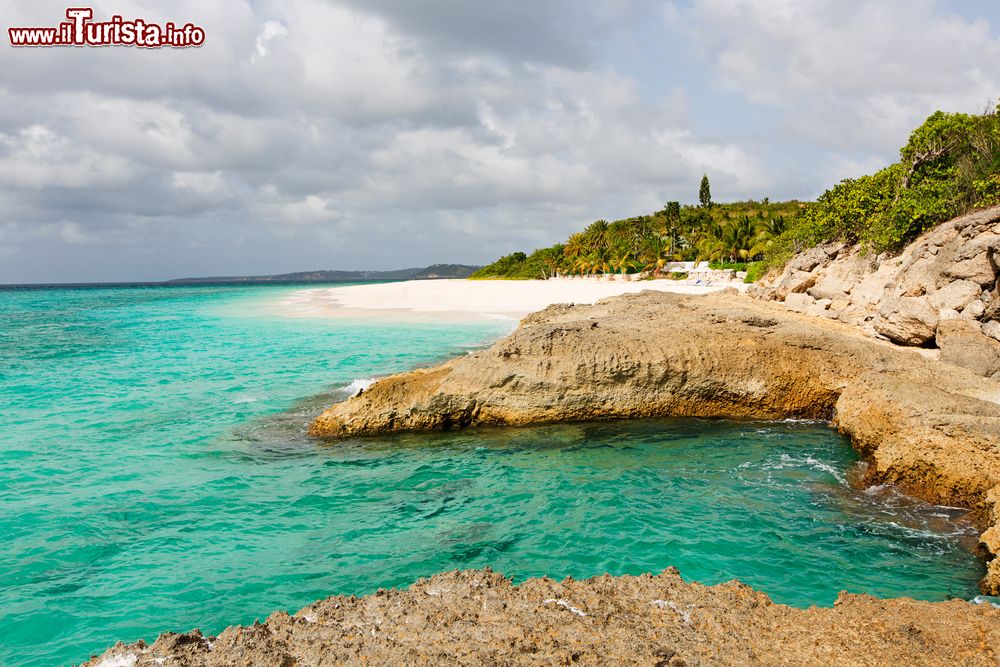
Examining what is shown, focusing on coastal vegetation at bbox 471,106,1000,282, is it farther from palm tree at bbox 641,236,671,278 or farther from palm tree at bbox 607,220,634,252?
palm tree at bbox 607,220,634,252

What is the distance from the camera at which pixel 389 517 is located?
7492 millimetres

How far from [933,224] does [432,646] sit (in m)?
22.0

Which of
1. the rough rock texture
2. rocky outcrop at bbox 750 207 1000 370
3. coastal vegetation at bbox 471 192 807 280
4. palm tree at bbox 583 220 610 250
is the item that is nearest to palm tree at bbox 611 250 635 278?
coastal vegetation at bbox 471 192 807 280

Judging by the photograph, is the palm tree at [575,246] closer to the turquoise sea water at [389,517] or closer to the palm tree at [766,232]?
the palm tree at [766,232]

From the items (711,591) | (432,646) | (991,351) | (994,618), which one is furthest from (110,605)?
(991,351)

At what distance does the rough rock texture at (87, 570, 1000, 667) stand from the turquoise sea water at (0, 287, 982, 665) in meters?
1.45

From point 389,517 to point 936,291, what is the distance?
14.7m

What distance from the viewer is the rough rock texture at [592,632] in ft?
11.8

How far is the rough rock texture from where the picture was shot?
11.8ft

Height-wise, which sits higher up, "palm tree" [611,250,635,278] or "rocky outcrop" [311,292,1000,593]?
"palm tree" [611,250,635,278]

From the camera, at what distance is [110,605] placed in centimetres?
570

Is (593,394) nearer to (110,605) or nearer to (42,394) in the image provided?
(110,605)

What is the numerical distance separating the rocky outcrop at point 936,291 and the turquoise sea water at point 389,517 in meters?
5.67

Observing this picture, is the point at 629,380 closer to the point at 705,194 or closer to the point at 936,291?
the point at 936,291
